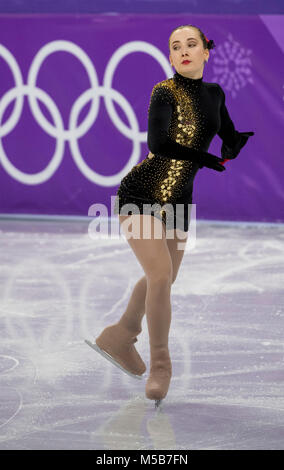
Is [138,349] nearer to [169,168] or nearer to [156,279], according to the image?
[156,279]

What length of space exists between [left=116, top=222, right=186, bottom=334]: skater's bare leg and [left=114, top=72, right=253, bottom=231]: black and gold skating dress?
0.08 meters

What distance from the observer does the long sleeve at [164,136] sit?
370 centimetres

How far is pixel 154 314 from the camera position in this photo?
379cm

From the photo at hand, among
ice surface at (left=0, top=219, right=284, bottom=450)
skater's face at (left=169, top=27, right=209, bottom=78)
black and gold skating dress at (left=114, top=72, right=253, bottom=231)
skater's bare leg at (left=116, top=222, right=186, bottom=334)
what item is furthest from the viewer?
skater's bare leg at (left=116, top=222, right=186, bottom=334)

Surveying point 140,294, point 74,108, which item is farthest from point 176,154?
point 74,108

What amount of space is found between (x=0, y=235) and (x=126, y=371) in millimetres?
4914

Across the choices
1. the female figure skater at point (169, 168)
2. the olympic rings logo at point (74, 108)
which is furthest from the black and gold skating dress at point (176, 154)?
the olympic rings logo at point (74, 108)

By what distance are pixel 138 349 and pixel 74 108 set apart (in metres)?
5.34

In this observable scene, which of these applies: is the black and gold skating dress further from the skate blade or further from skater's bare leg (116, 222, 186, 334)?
the skate blade

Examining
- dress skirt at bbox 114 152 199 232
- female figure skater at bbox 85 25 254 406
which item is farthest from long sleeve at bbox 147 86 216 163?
dress skirt at bbox 114 152 199 232

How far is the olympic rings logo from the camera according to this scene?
967 cm
